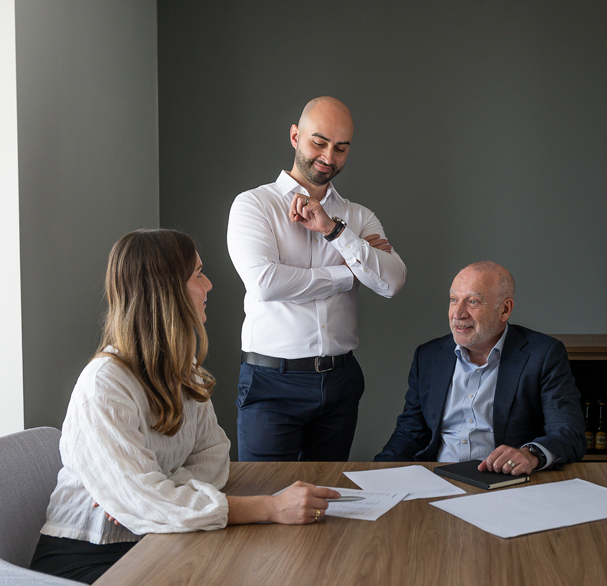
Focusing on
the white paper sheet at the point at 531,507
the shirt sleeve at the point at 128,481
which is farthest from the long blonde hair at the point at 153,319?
the white paper sheet at the point at 531,507

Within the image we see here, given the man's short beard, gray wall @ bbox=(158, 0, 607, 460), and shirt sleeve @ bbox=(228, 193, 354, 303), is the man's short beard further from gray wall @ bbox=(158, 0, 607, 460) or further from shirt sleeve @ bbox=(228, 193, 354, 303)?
gray wall @ bbox=(158, 0, 607, 460)

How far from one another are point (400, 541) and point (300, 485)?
0.25 metres

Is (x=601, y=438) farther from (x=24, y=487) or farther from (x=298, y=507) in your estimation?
(x=24, y=487)

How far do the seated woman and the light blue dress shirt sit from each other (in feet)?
2.95

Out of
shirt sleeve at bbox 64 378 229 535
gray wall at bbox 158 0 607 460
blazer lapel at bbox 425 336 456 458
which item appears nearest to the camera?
shirt sleeve at bbox 64 378 229 535

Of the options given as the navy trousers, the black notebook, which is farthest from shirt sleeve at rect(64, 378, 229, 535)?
the navy trousers

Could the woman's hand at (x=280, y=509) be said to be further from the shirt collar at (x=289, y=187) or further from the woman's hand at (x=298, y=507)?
the shirt collar at (x=289, y=187)

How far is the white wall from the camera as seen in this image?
2.06 metres

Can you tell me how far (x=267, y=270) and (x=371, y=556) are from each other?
4.13 feet

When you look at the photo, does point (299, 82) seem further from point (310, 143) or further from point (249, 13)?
point (310, 143)

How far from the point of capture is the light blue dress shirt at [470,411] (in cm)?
211

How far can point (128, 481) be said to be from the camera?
1.22 metres

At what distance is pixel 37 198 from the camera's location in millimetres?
2203

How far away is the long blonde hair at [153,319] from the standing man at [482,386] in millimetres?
928
